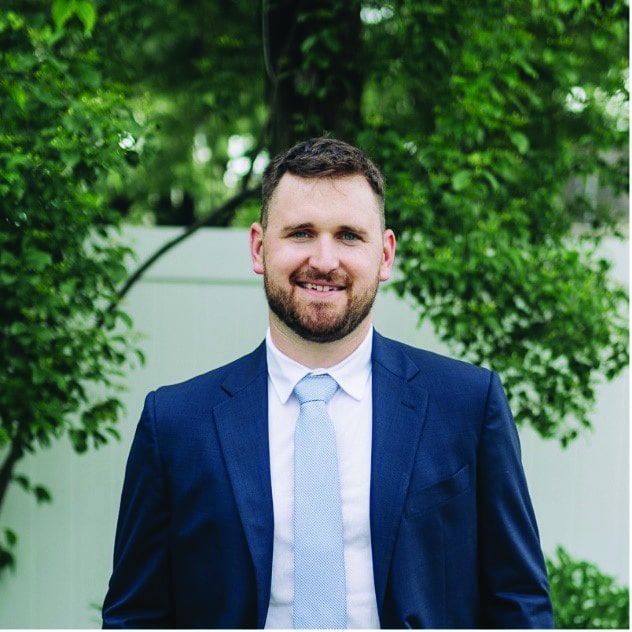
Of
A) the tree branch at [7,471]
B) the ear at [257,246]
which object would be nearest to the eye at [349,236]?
the ear at [257,246]

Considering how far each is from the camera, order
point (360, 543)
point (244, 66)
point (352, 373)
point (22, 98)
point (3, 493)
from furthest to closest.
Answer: point (244, 66) < point (3, 493) < point (22, 98) < point (352, 373) < point (360, 543)

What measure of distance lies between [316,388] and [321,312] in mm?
194

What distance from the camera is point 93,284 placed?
11.6ft

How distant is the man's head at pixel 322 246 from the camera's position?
207 cm

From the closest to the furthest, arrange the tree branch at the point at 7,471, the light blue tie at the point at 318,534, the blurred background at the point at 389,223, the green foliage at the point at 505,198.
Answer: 1. the light blue tie at the point at 318,534
2. the blurred background at the point at 389,223
3. the green foliage at the point at 505,198
4. the tree branch at the point at 7,471

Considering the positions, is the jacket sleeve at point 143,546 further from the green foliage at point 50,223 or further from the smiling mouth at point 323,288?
the green foliage at point 50,223

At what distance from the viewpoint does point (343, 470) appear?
82.7 inches

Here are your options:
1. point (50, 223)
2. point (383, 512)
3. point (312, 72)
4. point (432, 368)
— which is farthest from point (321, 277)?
point (312, 72)

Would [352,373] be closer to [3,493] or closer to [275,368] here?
[275,368]

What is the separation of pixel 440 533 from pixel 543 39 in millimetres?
3302

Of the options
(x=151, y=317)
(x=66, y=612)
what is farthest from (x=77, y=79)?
(x=66, y=612)

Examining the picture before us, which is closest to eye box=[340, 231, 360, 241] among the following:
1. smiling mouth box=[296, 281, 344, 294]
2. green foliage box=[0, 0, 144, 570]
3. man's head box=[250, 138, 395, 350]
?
man's head box=[250, 138, 395, 350]

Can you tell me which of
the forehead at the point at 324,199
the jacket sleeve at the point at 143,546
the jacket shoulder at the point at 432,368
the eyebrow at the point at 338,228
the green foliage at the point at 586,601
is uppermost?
the forehead at the point at 324,199

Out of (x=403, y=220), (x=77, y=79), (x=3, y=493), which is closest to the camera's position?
(x=77, y=79)
